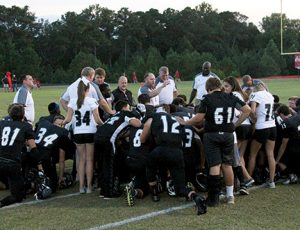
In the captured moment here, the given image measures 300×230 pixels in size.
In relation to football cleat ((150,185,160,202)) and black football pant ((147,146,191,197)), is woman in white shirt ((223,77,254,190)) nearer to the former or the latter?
black football pant ((147,146,191,197))

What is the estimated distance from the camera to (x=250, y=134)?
7.66 metres

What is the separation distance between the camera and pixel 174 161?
264 inches

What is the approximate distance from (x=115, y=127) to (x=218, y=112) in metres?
1.57

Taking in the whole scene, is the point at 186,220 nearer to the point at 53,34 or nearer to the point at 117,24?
the point at 53,34

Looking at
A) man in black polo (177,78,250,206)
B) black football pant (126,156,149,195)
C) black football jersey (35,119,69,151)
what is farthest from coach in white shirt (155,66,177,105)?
man in black polo (177,78,250,206)

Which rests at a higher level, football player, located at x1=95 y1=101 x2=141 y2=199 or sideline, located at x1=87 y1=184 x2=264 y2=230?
football player, located at x1=95 y1=101 x2=141 y2=199

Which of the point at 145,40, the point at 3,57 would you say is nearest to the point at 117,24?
the point at 145,40

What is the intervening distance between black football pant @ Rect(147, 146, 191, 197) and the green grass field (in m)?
0.24

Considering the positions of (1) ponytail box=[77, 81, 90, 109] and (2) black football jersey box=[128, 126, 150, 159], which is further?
(1) ponytail box=[77, 81, 90, 109]

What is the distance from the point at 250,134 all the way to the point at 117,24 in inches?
3202

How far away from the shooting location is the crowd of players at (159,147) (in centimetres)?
666

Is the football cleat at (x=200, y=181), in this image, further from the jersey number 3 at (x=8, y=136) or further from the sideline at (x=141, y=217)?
the jersey number 3 at (x=8, y=136)

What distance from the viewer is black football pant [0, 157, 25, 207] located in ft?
22.7

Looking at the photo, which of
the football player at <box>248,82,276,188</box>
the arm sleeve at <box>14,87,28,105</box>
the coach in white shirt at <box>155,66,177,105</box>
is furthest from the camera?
the coach in white shirt at <box>155,66,177,105</box>
